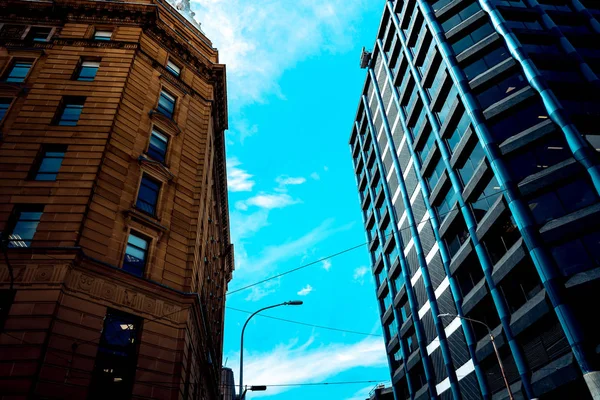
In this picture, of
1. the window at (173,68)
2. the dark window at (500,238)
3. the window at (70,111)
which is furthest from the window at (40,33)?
the dark window at (500,238)

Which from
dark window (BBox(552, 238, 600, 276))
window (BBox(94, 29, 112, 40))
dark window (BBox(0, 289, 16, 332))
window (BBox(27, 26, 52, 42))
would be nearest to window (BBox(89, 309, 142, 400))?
dark window (BBox(0, 289, 16, 332))

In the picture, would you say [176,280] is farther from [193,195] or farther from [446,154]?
[446,154]

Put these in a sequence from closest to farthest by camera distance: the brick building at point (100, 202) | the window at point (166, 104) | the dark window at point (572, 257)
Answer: the brick building at point (100, 202)
the dark window at point (572, 257)
the window at point (166, 104)

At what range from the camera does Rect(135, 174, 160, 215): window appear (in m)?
21.6

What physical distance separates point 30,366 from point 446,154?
32.0 metres

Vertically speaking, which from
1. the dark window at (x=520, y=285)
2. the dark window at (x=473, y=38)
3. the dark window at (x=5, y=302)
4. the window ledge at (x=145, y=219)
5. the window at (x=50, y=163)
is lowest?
the dark window at (x=5, y=302)

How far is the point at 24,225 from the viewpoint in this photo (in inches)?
710

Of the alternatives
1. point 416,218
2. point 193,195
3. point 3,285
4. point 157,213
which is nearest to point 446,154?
point 416,218

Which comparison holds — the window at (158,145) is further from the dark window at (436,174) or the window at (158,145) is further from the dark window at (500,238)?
the dark window at (436,174)

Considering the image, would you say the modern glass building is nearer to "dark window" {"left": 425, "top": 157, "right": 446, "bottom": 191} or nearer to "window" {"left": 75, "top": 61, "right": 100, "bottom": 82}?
"dark window" {"left": 425, "top": 157, "right": 446, "bottom": 191}

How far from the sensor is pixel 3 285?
1569 centimetres

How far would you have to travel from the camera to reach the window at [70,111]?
2283 centimetres

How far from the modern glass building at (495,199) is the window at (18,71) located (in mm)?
31353

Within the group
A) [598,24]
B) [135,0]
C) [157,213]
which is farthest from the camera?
[598,24]
